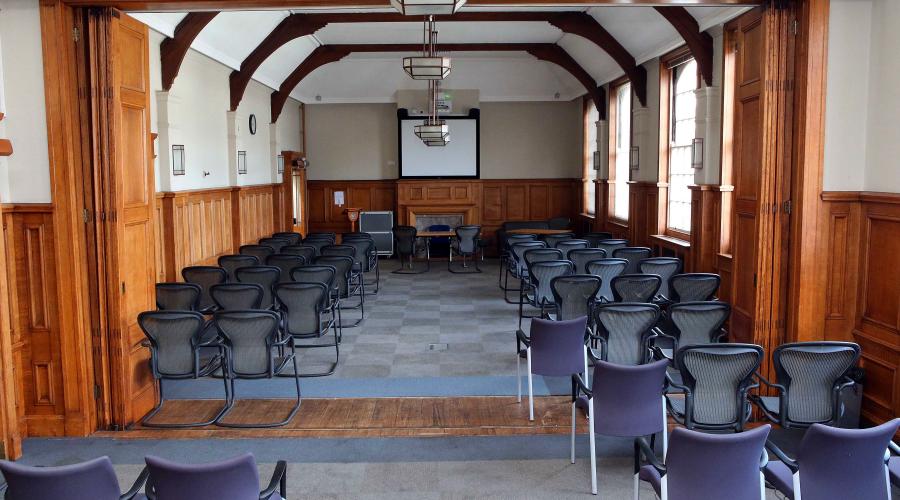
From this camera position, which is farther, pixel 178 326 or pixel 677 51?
pixel 677 51

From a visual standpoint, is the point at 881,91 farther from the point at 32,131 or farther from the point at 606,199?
the point at 606,199

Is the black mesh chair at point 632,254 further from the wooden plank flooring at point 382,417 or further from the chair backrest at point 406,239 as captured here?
the chair backrest at point 406,239

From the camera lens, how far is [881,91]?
19.2 feet

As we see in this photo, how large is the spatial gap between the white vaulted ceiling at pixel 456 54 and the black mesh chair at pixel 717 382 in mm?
4233

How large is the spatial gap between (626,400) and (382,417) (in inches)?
94.2

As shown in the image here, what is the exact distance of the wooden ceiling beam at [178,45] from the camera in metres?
9.21

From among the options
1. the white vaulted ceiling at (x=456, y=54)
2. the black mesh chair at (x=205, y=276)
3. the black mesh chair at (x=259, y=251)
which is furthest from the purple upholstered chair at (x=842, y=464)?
the black mesh chair at (x=259, y=251)

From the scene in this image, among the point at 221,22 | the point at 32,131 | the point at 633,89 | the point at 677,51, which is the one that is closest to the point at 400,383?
the point at 32,131

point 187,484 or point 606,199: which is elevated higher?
point 606,199

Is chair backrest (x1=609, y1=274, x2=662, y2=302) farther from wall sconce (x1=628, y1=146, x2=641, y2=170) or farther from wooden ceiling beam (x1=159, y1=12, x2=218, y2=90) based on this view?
wooden ceiling beam (x1=159, y1=12, x2=218, y2=90)

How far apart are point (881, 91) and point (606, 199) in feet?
30.4

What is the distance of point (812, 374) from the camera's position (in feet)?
15.9

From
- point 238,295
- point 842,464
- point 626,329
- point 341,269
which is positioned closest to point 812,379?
point 842,464

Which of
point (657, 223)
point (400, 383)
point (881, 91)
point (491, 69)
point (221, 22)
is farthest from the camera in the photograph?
point (491, 69)
